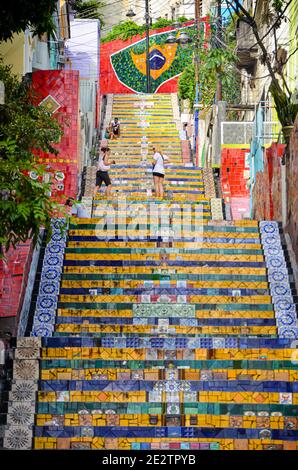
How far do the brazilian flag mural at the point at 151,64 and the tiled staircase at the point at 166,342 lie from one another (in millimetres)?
26405

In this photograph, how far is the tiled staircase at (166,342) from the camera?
11.7 metres

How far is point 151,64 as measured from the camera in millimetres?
44281

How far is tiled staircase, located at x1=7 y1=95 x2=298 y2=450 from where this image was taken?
460 inches

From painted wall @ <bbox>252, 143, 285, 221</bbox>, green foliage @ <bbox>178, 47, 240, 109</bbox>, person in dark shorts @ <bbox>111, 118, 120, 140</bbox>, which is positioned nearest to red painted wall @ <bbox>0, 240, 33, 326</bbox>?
painted wall @ <bbox>252, 143, 285, 221</bbox>

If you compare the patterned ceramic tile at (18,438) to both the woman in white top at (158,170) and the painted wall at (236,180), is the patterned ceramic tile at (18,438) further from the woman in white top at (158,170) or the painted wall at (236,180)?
the painted wall at (236,180)

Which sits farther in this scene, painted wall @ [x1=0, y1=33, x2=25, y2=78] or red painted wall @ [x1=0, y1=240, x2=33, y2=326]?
painted wall @ [x1=0, y1=33, x2=25, y2=78]

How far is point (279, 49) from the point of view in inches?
950

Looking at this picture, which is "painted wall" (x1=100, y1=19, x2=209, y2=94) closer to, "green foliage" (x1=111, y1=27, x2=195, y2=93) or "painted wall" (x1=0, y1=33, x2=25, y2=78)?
"green foliage" (x1=111, y1=27, x2=195, y2=93)

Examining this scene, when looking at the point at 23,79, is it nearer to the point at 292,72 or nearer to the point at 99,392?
the point at 292,72

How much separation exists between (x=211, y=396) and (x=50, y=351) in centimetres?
191

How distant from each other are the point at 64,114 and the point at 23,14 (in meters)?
8.84

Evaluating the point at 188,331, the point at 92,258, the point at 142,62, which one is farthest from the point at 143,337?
the point at 142,62

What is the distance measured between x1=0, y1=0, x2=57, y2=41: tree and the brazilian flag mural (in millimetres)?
31011

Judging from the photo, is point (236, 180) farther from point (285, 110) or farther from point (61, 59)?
point (61, 59)
